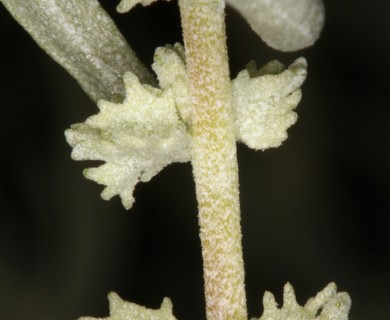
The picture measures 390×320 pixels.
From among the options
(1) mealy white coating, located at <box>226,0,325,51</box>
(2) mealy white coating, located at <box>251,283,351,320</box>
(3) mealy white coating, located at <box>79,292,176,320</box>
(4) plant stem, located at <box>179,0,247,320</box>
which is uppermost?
(1) mealy white coating, located at <box>226,0,325,51</box>

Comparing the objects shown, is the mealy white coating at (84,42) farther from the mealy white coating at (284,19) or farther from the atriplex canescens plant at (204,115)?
the mealy white coating at (284,19)

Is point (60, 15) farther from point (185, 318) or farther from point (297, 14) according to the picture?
point (185, 318)

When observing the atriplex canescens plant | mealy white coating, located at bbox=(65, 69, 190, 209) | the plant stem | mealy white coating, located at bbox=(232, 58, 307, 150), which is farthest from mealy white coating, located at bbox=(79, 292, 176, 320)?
mealy white coating, located at bbox=(232, 58, 307, 150)

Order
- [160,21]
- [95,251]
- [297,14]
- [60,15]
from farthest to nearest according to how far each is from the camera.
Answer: [95,251] < [160,21] < [60,15] < [297,14]

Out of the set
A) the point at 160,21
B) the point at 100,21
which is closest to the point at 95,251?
the point at 160,21

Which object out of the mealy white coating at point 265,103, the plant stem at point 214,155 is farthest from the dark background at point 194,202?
the plant stem at point 214,155

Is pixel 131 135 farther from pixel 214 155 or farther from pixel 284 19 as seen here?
pixel 284 19

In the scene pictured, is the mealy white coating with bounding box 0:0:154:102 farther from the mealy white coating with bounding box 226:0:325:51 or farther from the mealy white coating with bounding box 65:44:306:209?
the mealy white coating with bounding box 226:0:325:51

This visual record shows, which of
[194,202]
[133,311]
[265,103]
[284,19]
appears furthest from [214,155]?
[194,202]
